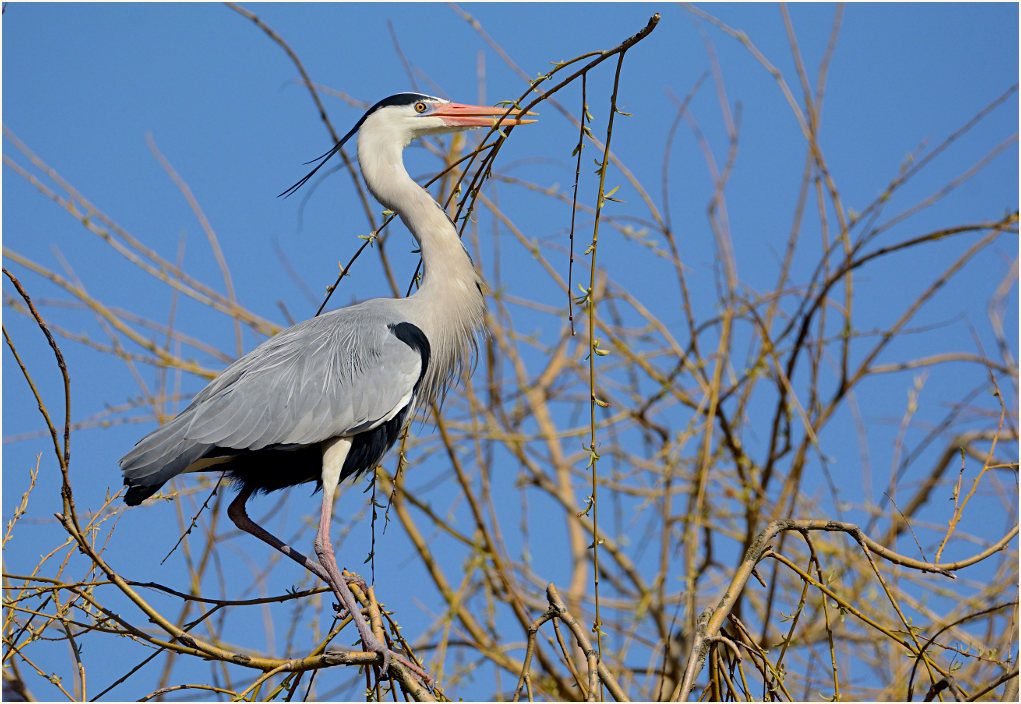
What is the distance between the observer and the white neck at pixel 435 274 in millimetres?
3203

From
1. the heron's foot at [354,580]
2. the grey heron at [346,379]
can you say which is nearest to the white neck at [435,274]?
the grey heron at [346,379]

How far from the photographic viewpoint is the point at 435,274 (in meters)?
3.21

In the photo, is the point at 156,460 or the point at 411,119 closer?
the point at 156,460

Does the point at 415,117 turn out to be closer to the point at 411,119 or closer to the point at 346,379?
the point at 411,119

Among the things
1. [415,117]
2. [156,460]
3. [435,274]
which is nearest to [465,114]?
[415,117]

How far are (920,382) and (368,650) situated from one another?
2.47 metres

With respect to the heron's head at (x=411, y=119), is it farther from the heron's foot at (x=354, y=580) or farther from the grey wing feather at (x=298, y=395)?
the heron's foot at (x=354, y=580)

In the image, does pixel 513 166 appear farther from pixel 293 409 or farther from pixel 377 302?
pixel 293 409

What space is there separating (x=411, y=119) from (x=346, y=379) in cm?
96

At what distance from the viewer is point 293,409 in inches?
115

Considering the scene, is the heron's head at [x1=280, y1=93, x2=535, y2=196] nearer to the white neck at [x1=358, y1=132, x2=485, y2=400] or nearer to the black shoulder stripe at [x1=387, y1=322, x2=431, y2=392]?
the white neck at [x1=358, y1=132, x2=485, y2=400]

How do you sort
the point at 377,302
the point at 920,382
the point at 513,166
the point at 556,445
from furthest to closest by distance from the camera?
1. the point at 556,445
2. the point at 513,166
3. the point at 920,382
4. the point at 377,302

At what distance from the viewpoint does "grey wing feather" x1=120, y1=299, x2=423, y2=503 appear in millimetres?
2779

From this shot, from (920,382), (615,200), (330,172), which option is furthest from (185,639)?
(920,382)
